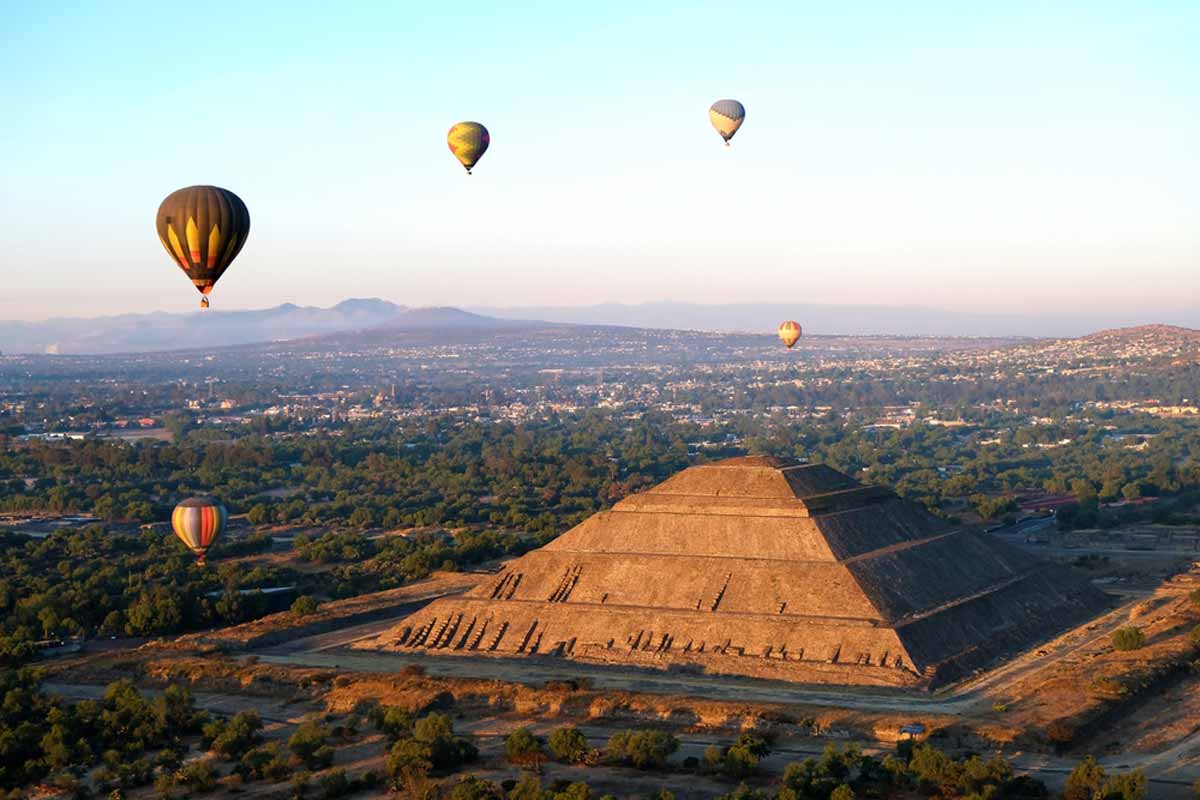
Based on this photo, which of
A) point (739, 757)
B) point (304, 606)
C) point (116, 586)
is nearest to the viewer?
point (739, 757)

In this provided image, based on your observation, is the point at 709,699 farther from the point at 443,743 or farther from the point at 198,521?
the point at 198,521

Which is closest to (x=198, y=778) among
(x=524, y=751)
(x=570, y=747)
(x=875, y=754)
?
(x=524, y=751)

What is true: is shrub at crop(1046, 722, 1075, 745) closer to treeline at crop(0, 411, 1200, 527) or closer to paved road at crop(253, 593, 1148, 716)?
paved road at crop(253, 593, 1148, 716)

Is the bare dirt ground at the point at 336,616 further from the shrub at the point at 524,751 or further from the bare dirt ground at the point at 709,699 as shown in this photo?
the shrub at the point at 524,751

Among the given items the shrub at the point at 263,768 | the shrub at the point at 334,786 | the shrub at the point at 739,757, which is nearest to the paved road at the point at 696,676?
the shrub at the point at 739,757

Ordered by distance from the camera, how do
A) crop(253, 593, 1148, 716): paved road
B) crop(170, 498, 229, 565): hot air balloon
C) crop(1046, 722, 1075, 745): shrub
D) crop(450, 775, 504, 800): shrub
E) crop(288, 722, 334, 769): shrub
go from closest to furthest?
crop(450, 775, 504, 800): shrub < crop(1046, 722, 1075, 745): shrub < crop(288, 722, 334, 769): shrub < crop(253, 593, 1148, 716): paved road < crop(170, 498, 229, 565): hot air balloon

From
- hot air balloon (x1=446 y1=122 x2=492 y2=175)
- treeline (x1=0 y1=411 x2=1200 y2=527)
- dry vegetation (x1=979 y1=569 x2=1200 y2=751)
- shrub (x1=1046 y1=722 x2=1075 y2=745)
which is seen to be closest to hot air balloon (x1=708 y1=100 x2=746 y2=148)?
hot air balloon (x1=446 y1=122 x2=492 y2=175)

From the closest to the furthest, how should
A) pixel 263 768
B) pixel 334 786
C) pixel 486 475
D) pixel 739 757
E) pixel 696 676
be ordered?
pixel 334 786 → pixel 739 757 → pixel 263 768 → pixel 696 676 → pixel 486 475
